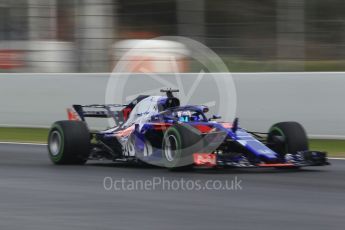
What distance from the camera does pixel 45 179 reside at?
10.4 meters

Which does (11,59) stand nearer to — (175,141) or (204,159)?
(175,141)

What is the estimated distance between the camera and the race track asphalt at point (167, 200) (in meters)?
7.24

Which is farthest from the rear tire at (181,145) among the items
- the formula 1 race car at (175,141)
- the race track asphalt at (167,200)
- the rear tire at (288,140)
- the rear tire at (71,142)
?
the rear tire at (71,142)

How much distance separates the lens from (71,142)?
11.7m

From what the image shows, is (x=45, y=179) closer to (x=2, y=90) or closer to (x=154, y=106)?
(x=154, y=106)

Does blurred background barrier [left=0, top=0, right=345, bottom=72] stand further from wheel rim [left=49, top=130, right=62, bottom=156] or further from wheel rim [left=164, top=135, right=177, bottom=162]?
wheel rim [left=164, top=135, right=177, bottom=162]

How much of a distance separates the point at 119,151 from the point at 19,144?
4337 millimetres

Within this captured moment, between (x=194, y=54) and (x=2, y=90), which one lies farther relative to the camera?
(x=2, y=90)

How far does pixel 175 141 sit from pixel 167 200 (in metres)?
1.92

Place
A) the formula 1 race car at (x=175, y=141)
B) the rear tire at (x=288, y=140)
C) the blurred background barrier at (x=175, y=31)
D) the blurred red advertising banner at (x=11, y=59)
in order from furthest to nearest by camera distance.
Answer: the blurred red advertising banner at (x=11, y=59), the blurred background barrier at (x=175, y=31), the rear tire at (x=288, y=140), the formula 1 race car at (x=175, y=141)

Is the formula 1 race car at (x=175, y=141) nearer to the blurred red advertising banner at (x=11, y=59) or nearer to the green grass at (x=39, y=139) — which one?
the green grass at (x=39, y=139)

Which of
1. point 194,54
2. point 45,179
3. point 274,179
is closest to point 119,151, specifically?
point 45,179

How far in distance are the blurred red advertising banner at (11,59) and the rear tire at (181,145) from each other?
31.3ft

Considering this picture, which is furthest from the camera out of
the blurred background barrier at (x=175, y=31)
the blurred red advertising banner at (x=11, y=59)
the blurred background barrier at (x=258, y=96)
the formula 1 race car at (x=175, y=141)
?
the blurred red advertising banner at (x=11, y=59)
